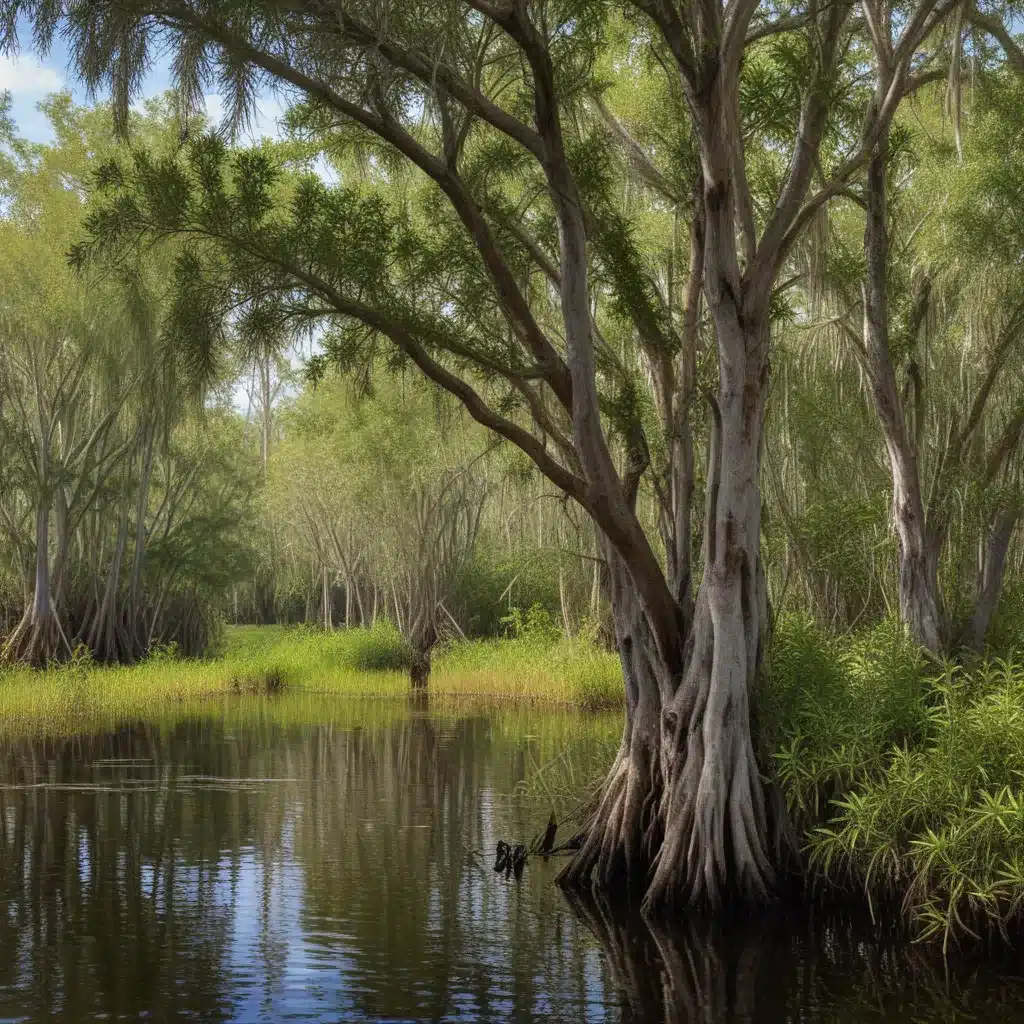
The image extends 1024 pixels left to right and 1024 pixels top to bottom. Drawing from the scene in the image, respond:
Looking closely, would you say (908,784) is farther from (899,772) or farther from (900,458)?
(900,458)

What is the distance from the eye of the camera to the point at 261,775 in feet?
50.7

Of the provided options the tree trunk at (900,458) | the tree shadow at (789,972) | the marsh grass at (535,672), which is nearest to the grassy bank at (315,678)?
the marsh grass at (535,672)

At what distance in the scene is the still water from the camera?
7133 millimetres

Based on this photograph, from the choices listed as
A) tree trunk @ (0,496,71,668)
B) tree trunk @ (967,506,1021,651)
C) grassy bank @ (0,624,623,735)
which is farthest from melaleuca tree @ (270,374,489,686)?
tree trunk @ (967,506,1021,651)

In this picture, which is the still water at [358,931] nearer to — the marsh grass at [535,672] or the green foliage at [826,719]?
the green foliage at [826,719]

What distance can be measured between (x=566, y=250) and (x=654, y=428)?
15.3ft

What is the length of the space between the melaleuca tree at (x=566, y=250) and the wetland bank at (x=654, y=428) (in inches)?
1.4

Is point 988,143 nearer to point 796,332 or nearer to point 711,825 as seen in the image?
point 796,332

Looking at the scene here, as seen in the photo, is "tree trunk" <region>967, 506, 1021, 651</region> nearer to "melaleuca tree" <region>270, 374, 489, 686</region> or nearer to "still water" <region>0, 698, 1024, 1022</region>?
"still water" <region>0, 698, 1024, 1022</region>

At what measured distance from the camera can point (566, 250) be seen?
31.8ft

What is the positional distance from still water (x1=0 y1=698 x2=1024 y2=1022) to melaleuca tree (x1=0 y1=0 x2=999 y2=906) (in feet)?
2.78

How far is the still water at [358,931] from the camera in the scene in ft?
23.4

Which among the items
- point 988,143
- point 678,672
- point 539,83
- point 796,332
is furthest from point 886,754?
point 796,332

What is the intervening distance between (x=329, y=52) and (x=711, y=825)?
219 inches
